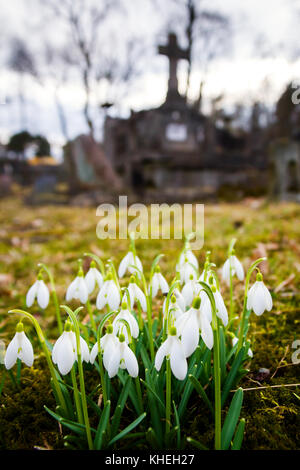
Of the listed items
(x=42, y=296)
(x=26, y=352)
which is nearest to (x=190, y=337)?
(x=26, y=352)

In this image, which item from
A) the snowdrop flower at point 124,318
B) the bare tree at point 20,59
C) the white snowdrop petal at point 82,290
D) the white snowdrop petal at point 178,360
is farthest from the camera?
the bare tree at point 20,59

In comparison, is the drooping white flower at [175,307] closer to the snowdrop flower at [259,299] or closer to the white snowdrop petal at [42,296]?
the snowdrop flower at [259,299]

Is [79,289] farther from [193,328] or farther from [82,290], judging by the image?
[193,328]

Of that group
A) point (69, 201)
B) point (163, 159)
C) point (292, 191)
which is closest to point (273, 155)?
point (292, 191)

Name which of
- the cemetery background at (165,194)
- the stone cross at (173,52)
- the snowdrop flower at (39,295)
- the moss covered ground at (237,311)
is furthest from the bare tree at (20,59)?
the snowdrop flower at (39,295)

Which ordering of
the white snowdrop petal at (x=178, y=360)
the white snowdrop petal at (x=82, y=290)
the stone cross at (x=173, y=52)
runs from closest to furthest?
the white snowdrop petal at (x=178, y=360), the white snowdrop petal at (x=82, y=290), the stone cross at (x=173, y=52)

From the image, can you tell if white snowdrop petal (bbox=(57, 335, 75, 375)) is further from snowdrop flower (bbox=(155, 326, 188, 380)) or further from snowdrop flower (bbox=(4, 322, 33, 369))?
snowdrop flower (bbox=(155, 326, 188, 380))

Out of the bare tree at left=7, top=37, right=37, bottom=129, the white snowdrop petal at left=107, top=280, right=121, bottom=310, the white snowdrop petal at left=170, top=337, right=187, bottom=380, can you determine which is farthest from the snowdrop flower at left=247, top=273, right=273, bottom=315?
the bare tree at left=7, top=37, right=37, bottom=129

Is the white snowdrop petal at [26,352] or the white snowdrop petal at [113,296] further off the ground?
the white snowdrop petal at [113,296]
